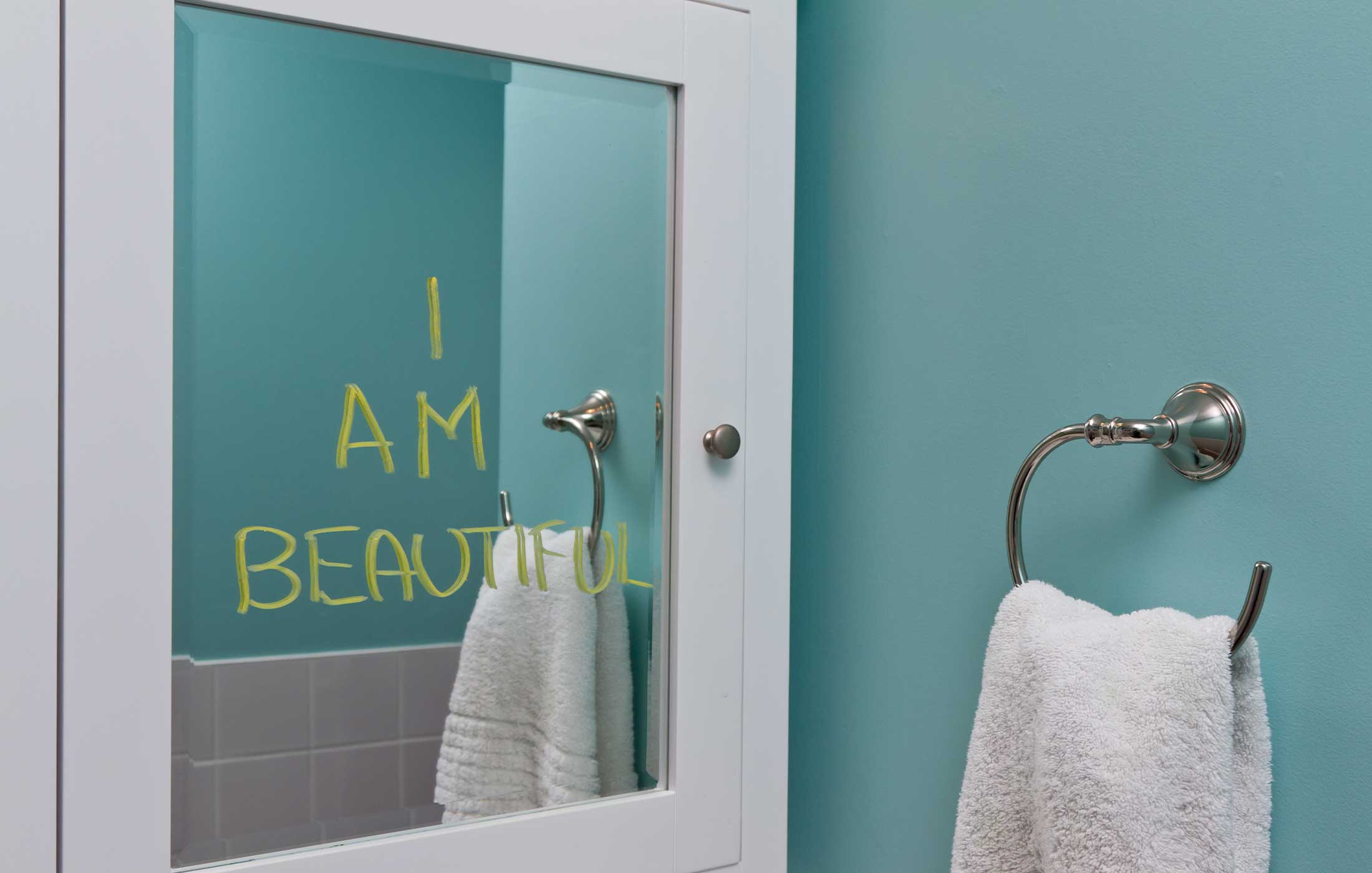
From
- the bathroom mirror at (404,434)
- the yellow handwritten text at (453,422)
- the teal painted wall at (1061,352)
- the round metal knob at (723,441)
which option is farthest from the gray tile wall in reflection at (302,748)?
the teal painted wall at (1061,352)

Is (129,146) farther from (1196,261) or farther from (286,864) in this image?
(1196,261)

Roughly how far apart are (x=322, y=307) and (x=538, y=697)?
0.35 meters

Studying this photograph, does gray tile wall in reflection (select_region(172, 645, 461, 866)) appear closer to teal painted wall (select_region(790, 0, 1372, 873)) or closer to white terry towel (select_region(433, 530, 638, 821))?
white terry towel (select_region(433, 530, 638, 821))

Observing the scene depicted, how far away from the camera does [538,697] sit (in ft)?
2.74

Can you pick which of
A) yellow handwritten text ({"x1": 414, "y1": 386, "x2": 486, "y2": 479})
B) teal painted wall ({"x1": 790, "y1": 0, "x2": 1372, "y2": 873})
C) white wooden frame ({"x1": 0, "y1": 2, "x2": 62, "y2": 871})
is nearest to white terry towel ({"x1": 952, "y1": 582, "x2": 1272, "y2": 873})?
teal painted wall ({"x1": 790, "y1": 0, "x2": 1372, "y2": 873})

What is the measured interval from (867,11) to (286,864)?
33.8 inches

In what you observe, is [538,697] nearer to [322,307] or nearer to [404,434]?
[404,434]

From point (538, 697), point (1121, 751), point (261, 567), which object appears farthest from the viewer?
point (538, 697)

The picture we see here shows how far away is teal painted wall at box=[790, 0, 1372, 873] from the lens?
0.60 metres

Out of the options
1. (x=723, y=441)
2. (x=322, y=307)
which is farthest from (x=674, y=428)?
(x=322, y=307)

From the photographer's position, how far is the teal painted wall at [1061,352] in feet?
1.95

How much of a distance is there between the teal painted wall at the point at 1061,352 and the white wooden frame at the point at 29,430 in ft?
2.10

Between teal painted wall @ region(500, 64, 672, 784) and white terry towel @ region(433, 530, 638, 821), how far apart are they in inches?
0.8

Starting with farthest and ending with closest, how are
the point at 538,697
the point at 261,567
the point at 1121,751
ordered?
the point at 538,697
the point at 261,567
the point at 1121,751
